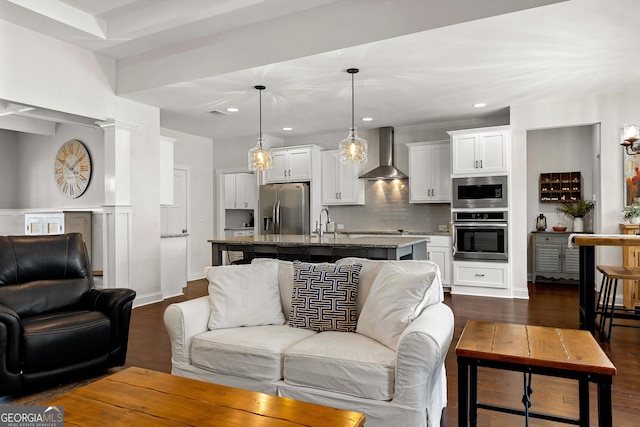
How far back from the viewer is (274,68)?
14.0ft

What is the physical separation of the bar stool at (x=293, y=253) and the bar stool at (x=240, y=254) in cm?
38

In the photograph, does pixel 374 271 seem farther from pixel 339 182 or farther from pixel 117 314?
pixel 339 182

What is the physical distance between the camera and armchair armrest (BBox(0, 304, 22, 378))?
8.04 feet

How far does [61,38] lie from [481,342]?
4.95 meters

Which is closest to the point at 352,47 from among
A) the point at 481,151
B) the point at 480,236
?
the point at 481,151

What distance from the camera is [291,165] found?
750 cm

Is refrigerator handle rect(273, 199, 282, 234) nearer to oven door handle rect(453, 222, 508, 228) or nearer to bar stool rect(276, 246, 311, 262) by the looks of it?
bar stool rect(276, 246, 311, 262)

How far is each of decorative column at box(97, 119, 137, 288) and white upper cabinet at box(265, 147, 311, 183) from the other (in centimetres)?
274

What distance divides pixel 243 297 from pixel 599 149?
5.15m

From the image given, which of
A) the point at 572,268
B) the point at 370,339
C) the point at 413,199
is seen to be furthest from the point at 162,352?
the point at 572,268

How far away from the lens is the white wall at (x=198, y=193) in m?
7.49

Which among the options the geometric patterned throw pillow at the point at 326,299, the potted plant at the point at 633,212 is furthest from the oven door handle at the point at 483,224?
the geometric patterned throw pillow at the point at 326,299

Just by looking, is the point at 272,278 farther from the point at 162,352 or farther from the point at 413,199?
the point at 413,199

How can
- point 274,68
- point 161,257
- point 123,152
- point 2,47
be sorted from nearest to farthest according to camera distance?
point 2,47 → point 274,68 → point 123,152 → point 161,257
